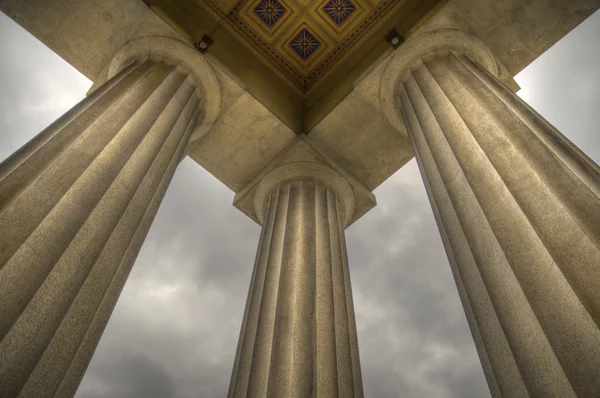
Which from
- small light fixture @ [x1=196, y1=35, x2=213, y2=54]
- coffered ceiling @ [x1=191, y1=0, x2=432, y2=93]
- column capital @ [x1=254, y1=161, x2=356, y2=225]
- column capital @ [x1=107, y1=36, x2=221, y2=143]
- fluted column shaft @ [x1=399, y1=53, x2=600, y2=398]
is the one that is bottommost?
fluted column shaft @ [x1=399, y1=53, x2=600, y2=398]

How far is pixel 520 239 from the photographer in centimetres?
514

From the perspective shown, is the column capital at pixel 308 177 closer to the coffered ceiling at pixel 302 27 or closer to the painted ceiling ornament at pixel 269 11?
the coffered ceiling at pixel 302 27

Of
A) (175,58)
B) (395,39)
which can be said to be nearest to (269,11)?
(175,58)

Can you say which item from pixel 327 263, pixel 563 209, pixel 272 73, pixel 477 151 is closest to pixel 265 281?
pixel 327 263

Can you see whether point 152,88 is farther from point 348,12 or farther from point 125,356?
point 125,356

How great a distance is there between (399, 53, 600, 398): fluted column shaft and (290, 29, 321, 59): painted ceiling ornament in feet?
21.2

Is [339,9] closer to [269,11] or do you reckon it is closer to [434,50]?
[269,11]

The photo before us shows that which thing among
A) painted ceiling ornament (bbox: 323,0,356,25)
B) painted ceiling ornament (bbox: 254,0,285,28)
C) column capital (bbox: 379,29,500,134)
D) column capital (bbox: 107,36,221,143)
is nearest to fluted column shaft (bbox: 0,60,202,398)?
column capital (bbox: 107,36,221,143)

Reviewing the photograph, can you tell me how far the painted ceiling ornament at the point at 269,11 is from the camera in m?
12.7

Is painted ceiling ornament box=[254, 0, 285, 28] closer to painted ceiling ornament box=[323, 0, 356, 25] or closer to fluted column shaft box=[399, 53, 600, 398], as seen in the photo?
painted ceiling ornament box=[323, 0, 356, 25]

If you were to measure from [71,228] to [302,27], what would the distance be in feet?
31.9

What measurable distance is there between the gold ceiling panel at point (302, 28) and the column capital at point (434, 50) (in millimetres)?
2395

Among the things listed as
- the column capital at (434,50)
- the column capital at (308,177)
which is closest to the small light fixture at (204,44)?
the column capital at (308,177)

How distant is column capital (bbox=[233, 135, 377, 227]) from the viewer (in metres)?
12.3
